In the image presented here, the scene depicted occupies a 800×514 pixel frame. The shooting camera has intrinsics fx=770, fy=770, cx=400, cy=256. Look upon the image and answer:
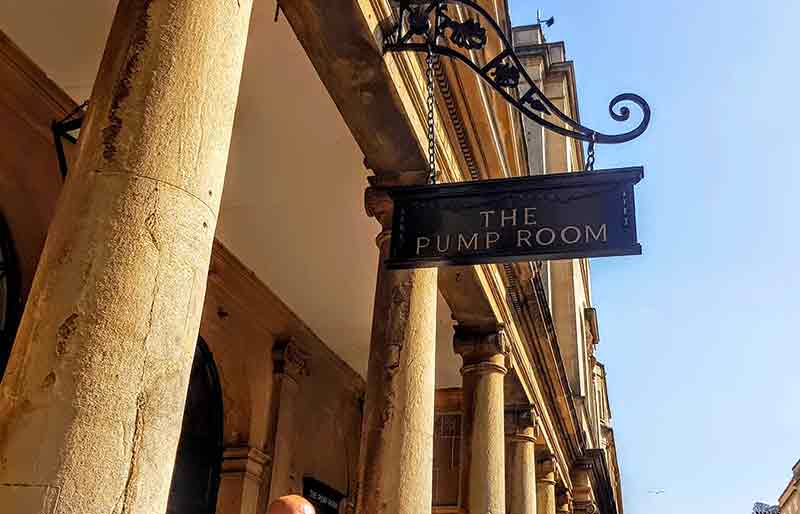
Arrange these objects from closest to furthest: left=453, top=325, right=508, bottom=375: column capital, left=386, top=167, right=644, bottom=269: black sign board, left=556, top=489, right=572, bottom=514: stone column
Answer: left=386, top=167, right=644, bottom=269: black sign board, left=453, top=325, right=508, bottom=375: column capital, left=556, top=489, right=572, bottom=514: stone column

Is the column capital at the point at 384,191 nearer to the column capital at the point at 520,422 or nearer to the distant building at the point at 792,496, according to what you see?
the column capital at the point at 520,422

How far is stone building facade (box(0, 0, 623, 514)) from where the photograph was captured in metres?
2.39

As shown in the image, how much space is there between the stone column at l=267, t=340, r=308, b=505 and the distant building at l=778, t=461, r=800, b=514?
66.9 metres

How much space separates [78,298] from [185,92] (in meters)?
0.90

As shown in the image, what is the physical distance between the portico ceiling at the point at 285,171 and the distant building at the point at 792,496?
218 feet

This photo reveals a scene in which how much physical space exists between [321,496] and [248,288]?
13.3 ft

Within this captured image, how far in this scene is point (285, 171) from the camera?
28.7ft

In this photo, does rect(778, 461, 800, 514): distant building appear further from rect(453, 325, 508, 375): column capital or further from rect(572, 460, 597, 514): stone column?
rect(453, 325, 508, 375): column capital

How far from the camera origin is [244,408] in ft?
36.3

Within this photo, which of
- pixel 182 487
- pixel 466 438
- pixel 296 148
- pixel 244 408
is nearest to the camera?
pixel 296 148

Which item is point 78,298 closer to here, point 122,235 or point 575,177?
point 122,235

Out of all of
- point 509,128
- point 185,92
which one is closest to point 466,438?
point 509,128

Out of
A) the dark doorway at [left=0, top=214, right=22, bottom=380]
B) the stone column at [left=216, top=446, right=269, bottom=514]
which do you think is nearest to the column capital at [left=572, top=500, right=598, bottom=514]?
the stone column at [left=216, top=446, right=269, bottom=514]

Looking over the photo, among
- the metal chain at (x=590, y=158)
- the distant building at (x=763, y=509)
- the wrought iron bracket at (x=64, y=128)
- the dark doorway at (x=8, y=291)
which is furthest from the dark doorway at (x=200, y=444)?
the distant building at (x=763, y=509)
